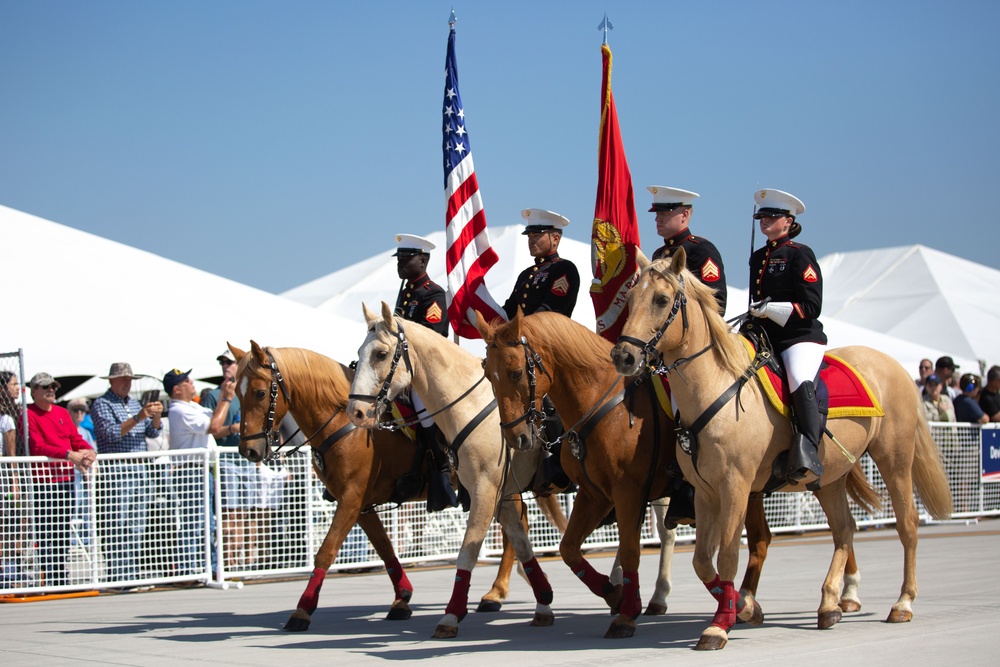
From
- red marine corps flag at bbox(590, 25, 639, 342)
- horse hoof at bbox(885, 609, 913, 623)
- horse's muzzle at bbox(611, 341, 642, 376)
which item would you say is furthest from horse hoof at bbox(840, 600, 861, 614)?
horse's muzzle at bbox(611, 341, 642, 376)

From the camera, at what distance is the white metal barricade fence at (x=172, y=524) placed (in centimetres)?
1180

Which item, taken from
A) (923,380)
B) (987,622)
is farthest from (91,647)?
(923,380)

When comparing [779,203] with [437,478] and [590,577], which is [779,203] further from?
[437,478]

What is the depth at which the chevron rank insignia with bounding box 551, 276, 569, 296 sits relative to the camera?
939 cm

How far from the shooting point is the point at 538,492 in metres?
9.27

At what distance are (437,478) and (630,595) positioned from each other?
7.47ft

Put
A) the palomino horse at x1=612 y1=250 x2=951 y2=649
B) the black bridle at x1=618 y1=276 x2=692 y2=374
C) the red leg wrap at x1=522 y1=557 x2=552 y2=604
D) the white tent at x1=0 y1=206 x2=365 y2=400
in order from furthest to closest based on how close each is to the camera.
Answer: the white tent at x1=0 y1=206 x2=365 y2=400, the red leg wrap at x1=522 y1=557 x2=552 y2=604, the palomino horse at x1=612 y1=250 x2=951 y2=649, the black bridle at x1=618 y1=276 x2=692 y2=374

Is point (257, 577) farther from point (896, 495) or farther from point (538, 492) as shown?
point (896, 495)

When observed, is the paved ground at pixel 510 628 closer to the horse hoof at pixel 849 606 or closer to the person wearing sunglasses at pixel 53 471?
the horse hoof at pixel 849 606

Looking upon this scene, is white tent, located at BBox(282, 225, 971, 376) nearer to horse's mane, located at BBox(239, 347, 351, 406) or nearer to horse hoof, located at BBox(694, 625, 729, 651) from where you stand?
horse's mane, located at BBox(239, 347, 351, 406)

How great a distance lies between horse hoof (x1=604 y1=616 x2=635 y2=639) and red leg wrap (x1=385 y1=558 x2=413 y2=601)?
2.34m

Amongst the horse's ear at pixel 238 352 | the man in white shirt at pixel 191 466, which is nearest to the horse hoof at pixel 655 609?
the horse's ear at pixel 238 352

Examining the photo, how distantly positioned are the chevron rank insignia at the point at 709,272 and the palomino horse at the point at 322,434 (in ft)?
9.67

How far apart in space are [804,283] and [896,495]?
198 cm
